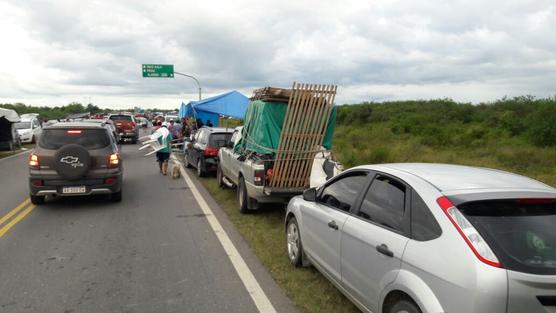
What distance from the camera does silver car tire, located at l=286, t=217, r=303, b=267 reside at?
526cm

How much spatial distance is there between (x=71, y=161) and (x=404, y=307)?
749cm

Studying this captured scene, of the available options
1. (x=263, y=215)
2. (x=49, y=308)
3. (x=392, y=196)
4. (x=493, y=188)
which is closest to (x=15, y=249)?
(x=49, y=308)

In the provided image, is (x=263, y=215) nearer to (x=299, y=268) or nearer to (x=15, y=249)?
Answer: (x=299, y=268)

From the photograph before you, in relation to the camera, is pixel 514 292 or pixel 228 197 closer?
pixel 514 292

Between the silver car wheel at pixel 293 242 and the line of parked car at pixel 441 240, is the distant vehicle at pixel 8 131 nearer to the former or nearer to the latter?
the silver car wheel at pixel 293 242

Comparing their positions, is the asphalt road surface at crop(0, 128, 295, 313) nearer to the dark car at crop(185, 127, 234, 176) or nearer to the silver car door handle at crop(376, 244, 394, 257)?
the silver car door handle at crop(376, 244, 394, 257)

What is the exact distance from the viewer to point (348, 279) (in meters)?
3.79

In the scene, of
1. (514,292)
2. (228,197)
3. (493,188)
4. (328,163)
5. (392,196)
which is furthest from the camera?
(228,197)

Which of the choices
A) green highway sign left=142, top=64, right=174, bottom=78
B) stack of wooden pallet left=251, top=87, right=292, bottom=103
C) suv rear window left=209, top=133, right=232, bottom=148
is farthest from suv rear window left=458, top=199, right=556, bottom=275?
green highway sign left=142, top=64, right=174, bottom=78

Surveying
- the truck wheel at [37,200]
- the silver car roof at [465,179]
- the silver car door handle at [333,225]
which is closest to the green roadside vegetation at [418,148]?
the silver car door handle at [333,225]

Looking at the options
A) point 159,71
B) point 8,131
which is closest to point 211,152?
point 8,131

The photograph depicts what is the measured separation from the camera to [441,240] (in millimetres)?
A: 2748

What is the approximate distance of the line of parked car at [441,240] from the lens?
242 centimetres

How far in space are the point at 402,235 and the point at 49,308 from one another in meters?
3.50
